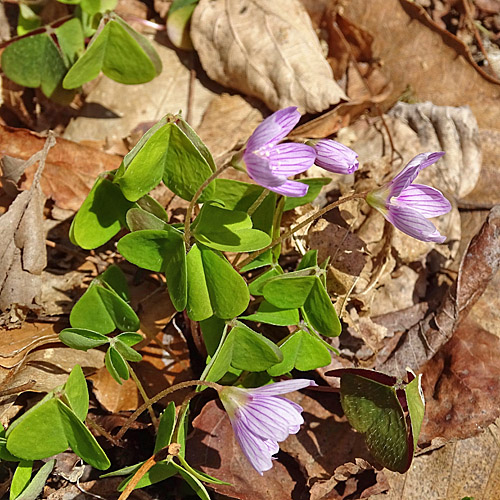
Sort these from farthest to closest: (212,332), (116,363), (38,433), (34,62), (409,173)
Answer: (34,62) → (212,332) → (116,363) → (409,173) → (38,433)

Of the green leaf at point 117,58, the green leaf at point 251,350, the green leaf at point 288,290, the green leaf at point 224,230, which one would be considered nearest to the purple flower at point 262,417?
the green leaf at point 251,350

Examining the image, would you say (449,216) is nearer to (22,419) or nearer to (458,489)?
(458,489)

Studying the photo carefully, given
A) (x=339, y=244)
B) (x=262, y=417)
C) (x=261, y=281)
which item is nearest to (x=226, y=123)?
(x=339, y=244)

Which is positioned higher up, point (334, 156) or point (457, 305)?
point (334, 156)

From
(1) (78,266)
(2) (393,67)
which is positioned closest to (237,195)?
(1) (78,266)

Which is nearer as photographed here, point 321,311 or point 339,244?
point 321,311

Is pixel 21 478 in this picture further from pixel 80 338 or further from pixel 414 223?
pixel 414 223
